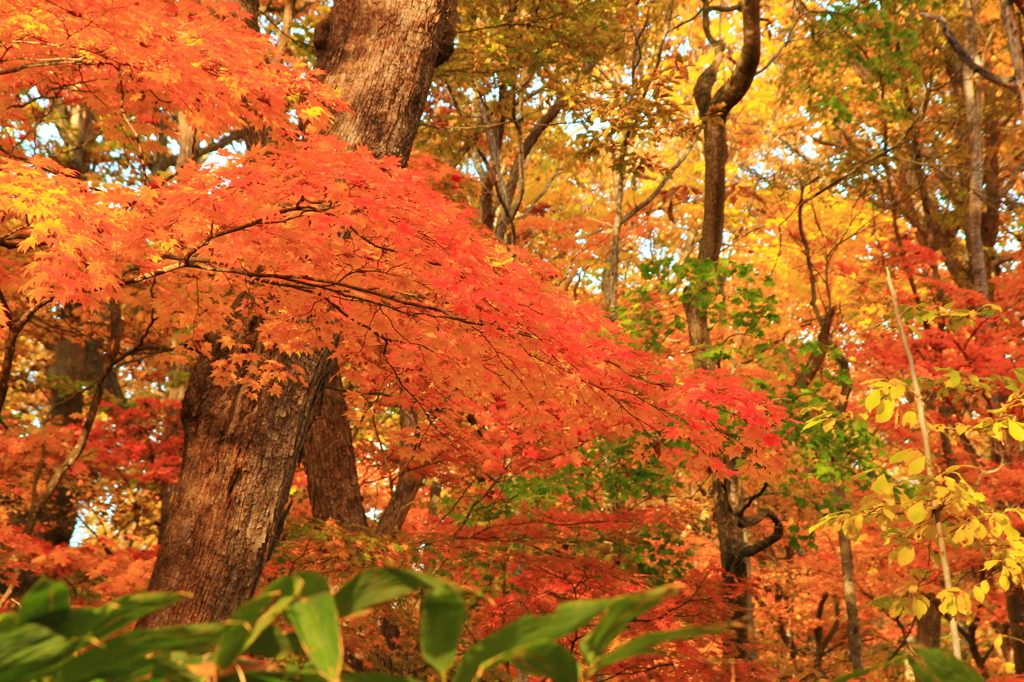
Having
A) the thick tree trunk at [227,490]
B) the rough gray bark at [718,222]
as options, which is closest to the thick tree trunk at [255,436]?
the thick tree trunk at [227,490]

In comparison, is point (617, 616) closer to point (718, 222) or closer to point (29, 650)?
point (29, 650)

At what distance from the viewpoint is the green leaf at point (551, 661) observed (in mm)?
577

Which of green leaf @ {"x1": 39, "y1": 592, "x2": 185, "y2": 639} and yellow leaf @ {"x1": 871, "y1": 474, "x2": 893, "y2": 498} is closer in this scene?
green leaf @ {"x1": 39, "y1": 592, "x2": 185, "y2": 639}

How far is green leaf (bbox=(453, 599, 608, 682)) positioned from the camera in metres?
0.57

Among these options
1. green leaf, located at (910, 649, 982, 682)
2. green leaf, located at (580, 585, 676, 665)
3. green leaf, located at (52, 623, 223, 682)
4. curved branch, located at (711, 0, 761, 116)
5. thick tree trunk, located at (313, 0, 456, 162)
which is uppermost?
curved branch, located at (711, 0, 761, 116)

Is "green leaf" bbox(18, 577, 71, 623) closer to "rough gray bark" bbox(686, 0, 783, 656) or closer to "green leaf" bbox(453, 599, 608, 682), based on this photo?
"green leaf" bbox(453, 599, 608, 682)

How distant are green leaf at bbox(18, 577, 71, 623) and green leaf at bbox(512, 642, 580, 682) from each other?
342mm

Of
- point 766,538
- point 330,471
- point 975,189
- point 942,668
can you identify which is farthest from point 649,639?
point 975,189

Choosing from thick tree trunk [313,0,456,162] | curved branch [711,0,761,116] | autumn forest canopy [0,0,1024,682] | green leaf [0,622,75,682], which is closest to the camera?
green leaf [0,622,75,682]

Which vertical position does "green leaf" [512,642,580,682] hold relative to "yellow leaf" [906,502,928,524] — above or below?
below

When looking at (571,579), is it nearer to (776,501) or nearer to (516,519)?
(516,519)

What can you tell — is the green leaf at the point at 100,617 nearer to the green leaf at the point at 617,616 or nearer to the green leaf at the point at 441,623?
the green leaf at the point at 441,623

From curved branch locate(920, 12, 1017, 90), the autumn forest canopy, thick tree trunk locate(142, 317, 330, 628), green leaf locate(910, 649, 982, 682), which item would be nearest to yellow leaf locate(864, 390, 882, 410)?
the autumn forest canopy

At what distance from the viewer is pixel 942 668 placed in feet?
2.22
